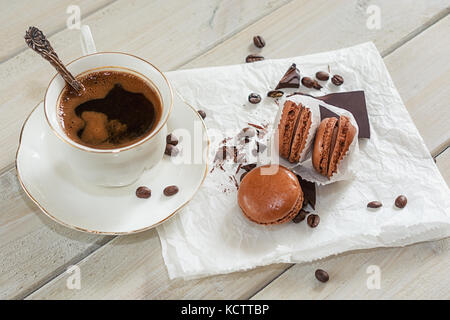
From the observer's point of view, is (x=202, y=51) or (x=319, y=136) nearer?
(x=319, y=136)

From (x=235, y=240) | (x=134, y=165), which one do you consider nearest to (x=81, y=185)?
(x=134, y=165)

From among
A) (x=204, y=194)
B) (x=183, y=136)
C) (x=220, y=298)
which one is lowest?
(x=220, y=298)

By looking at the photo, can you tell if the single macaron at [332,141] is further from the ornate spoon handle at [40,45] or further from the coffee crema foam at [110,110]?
the ornate spoon handle at [40,45]

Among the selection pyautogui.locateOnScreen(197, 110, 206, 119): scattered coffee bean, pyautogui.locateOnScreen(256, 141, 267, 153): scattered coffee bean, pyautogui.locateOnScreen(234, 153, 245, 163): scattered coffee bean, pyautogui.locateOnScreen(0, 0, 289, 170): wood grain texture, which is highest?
pyautogui.locateOnScreen(0, 0, 289, 170): wood grain texture

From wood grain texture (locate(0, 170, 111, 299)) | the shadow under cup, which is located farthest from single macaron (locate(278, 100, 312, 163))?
wood grain texture (locate(0, 170, 111, 299))

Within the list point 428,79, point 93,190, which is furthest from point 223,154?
point 428,79

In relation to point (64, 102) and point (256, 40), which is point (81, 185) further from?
point (256, 40)

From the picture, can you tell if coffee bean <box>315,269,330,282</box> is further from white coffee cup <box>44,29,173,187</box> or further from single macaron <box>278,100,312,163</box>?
white coffee cup <box>44,29,173,187</box>

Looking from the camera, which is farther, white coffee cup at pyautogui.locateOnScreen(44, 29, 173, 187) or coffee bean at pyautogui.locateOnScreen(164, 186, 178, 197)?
coffee bean at pyautogui.locateOnScreen(164, 186, 178, 197)
